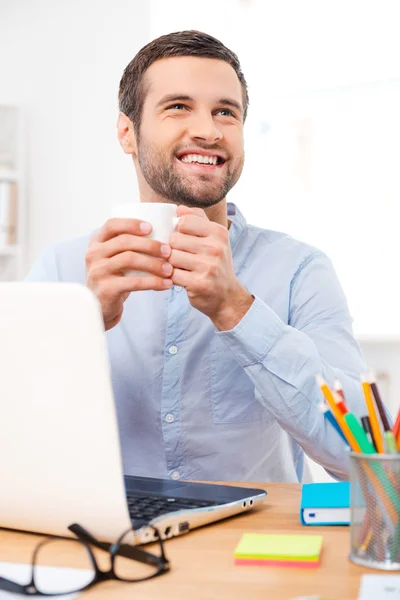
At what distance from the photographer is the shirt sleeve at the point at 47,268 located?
1687 mm

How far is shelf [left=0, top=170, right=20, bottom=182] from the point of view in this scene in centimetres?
361

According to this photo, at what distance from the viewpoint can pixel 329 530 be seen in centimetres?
96

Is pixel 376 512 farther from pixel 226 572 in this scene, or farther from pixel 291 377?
pixel 291 377

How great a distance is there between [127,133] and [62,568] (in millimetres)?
1175

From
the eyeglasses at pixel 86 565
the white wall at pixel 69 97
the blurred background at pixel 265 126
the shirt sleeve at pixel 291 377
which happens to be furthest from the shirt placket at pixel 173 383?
the white wall at pixel 69 97

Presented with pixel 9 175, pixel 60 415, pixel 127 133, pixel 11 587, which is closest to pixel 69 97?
pixel 9 175

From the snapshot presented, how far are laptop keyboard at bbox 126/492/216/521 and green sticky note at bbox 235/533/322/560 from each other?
4.0 inches

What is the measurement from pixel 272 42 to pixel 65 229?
46.7 inches

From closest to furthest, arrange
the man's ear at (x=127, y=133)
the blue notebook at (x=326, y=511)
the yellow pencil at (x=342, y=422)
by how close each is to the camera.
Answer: the yellow pencil at (x=342, y=422)
the blue notebook at (x=326, y=511)
the man's ear at (x=127, y=133)

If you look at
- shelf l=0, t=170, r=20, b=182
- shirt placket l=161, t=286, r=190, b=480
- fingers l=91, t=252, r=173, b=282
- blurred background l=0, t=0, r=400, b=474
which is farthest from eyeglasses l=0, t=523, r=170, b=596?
shelf l=0, t=170, r=20, b=182

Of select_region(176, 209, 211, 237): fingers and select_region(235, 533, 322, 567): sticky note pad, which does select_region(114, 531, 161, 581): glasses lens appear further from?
select_region(176, 209, 211, 237): fingers

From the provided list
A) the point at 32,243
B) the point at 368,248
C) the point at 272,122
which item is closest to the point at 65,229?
the point at 32,243

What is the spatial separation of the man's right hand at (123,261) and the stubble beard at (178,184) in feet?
1.36

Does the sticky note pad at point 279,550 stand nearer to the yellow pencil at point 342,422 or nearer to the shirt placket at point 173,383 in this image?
the yellow pencil at point 342,422
